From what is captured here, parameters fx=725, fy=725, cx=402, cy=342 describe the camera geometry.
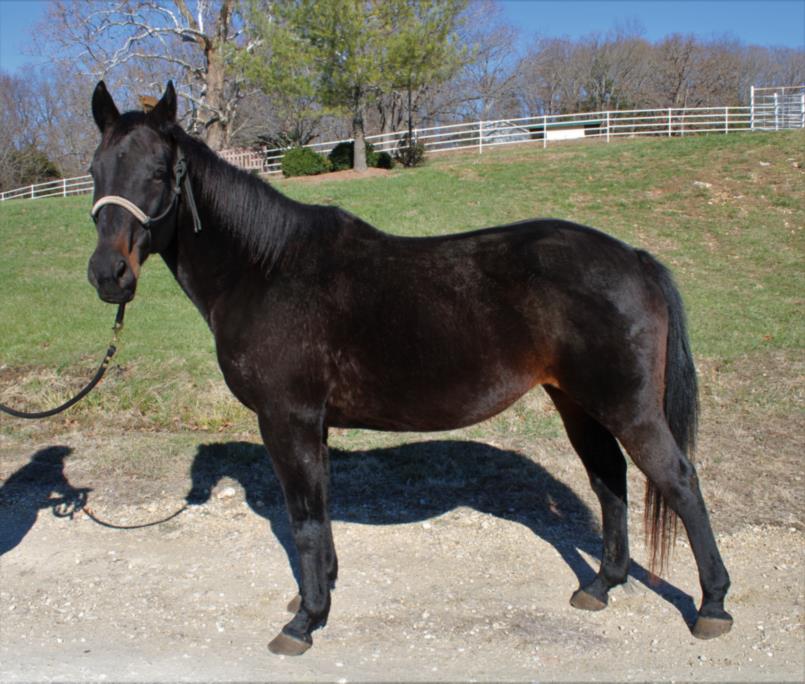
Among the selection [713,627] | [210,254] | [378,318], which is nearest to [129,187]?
[210,254]

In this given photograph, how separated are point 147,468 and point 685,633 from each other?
4.44 meters

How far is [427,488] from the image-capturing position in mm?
5723

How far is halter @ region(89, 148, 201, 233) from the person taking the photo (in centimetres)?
342

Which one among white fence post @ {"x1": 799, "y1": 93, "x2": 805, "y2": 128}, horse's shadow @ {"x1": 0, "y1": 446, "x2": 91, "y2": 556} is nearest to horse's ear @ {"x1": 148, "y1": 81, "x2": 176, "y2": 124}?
horse's shadow @ {"x1": 0, "y1": 446, "x2": 91, "y2": 556}

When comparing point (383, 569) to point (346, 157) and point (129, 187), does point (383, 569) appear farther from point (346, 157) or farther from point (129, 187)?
point (346, 157)

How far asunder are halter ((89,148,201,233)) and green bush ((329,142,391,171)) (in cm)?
2461

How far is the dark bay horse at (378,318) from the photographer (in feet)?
11.5

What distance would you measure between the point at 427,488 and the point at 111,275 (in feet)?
10.5

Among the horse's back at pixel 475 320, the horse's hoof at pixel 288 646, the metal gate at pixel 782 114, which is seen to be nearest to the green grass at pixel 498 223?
the horse's back at pixel 475 320

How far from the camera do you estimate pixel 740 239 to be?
52.2 ft

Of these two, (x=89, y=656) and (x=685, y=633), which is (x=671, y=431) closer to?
(x=685, y=633)

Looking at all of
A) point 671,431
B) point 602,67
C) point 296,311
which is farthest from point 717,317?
point 602,67

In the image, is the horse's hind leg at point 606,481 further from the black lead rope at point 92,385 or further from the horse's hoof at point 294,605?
the black lead rope at point 92,385

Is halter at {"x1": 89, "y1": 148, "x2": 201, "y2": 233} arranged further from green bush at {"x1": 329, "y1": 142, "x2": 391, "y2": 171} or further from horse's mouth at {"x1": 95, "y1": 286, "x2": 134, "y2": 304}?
green bush at {"x1": 329, "y1": 142, "x2": 391, "y2": 171}
